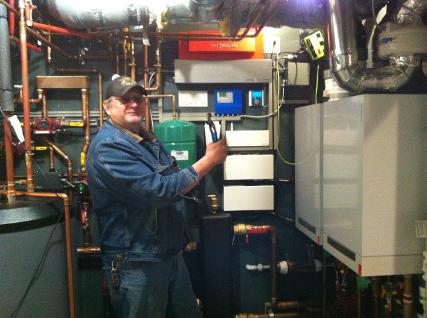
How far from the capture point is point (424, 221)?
1.56 meters

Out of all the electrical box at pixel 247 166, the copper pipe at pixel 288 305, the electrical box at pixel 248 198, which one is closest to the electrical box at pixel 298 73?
the electrical box at pixel 247 166

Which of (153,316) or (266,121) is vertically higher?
(266,121)

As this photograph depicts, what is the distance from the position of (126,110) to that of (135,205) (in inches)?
19.4

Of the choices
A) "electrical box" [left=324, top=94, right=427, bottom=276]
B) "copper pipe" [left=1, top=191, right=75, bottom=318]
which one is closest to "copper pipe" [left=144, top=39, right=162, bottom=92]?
"copper pipe" [left=1, top=191, right=75, bottom=318]

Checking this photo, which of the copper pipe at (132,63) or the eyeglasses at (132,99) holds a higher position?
the copper pipe at (132,63)

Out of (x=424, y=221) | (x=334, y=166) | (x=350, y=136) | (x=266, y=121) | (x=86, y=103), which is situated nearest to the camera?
(x=424, y=221)

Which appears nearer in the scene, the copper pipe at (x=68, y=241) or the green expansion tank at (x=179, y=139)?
the copper pipe at (x=68, y=241)

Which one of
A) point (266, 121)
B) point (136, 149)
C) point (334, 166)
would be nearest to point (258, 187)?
point (266, 121)

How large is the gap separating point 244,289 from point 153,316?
1115mm

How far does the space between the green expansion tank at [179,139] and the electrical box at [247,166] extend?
0.29 metres

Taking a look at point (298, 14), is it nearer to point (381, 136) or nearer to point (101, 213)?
point (381, 136)

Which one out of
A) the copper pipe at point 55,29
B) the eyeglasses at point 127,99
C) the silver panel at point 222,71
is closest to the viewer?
the eyeglasses at point 127,99

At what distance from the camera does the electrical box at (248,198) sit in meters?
2.44

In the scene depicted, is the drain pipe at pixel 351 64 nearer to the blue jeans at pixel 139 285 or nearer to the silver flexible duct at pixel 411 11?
the silver flexible duct at pixel 411 11
